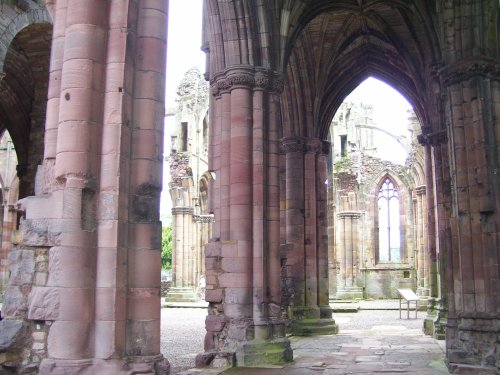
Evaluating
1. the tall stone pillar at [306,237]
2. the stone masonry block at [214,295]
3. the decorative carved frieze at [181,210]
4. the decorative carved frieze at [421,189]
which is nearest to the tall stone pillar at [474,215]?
the stone masonry block at [214,295]

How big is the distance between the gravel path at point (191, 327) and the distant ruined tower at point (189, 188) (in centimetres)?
363

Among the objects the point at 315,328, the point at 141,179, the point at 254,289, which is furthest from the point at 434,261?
the point at 141,179

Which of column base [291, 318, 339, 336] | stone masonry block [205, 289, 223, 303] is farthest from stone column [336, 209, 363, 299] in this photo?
stone masonry block [205, 289, 223, 303]

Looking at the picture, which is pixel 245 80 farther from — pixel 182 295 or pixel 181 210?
pixel 181 210

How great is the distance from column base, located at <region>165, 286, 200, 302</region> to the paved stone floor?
36.1 ft

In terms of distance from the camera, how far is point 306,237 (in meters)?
16.5

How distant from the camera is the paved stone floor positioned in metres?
9.48

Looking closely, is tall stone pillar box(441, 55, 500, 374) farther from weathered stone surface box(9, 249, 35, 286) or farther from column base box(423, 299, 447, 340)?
weathered stone surface box(9, 249, 35, 286)

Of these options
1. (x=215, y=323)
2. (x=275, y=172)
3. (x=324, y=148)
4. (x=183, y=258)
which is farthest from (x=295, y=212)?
(x=183, y=258)

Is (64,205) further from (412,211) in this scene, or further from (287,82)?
(412,211)

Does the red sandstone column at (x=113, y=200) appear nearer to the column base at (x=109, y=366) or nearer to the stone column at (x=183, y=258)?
the column base at (x=109, y=366)

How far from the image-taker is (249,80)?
11.3 metres

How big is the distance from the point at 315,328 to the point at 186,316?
786 cm

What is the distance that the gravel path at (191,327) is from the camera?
11.3m
